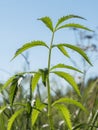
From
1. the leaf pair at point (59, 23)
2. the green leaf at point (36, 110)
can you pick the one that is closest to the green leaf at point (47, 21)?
the leaf pair at point (59, 23)

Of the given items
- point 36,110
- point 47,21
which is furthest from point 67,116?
point 47,21

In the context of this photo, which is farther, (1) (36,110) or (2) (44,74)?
(1) (36,110)

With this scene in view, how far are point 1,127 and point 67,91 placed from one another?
299 centimetres

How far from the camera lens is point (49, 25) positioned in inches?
44.4

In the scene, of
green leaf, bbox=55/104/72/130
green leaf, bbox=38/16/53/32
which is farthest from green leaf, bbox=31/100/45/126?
green leaf, bbox=38/16/53/32

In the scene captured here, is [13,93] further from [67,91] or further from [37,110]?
[67,91]

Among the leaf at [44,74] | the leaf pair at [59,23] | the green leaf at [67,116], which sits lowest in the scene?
the green leaf at [67,116]

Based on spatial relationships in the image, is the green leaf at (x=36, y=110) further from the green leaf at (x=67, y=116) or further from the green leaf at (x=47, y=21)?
the green leaf at (x=47, y=21)

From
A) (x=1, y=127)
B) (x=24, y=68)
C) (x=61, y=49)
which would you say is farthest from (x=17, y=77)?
(x=24, y=68)

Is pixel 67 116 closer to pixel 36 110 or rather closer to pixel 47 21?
pixel 36 110

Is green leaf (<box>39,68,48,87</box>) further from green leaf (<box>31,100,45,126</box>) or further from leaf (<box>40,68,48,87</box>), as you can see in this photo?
green leaf (<box>31,100,45,126</box>)

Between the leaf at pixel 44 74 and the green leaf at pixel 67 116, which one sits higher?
the leaf at pixel 44 74

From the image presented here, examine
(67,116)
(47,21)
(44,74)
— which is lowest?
(67,116)

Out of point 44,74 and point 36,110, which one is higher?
point 44,74
